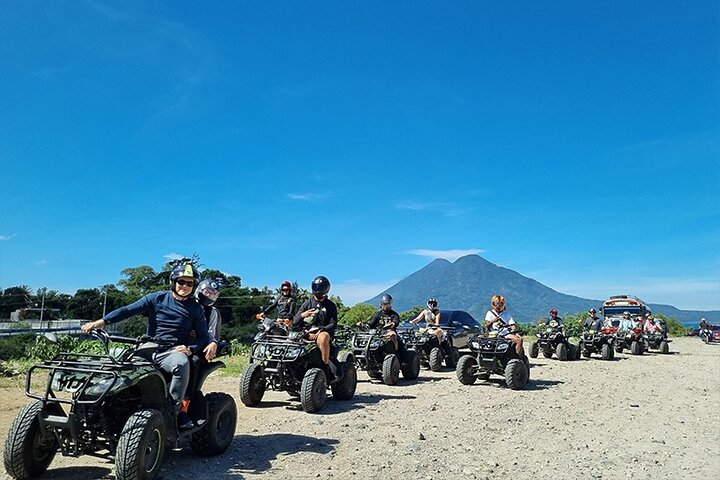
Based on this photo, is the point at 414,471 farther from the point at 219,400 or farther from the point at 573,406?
the point at 573,406

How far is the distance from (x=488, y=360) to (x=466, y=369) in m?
0.52

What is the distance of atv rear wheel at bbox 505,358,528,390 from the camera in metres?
12.2

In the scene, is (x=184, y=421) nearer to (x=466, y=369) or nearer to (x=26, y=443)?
(x=26, y=443)

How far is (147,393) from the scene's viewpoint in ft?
17.7

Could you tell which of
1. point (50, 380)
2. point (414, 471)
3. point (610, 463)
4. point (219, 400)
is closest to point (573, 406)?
point (610, 463)

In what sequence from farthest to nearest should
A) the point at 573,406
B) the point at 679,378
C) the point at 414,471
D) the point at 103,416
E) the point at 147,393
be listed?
the point at 679,378
the point at 573,406
the point at 414,471
the point at 147,393
the point at 103,416

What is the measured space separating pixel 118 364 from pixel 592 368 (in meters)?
15.6

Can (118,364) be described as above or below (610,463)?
above

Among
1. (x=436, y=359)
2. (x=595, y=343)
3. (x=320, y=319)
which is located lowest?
(x=436, y=359)

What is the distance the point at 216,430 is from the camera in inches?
248

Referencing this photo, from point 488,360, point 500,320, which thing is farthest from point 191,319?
point 500,320

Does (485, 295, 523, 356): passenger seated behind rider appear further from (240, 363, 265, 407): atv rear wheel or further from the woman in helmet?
(240, 363, 265, 407): atv rear wheel

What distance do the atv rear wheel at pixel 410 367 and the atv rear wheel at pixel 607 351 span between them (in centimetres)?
1046

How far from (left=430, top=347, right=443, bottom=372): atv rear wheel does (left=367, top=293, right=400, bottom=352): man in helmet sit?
7.39 feet
